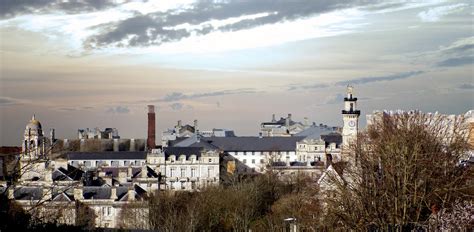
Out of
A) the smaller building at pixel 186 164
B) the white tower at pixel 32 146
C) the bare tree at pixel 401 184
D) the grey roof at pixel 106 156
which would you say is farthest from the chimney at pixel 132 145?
the white tower at pixel 32 146

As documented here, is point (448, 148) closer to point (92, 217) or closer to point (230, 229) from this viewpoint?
point (230, 229)

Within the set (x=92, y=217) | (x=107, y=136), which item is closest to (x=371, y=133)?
(x=92, y=217)

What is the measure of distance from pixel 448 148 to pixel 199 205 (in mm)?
12257

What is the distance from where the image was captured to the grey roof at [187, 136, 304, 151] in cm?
7431

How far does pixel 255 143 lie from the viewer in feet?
246

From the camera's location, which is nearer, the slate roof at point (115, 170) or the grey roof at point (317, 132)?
the slate roof at point (115, 170)

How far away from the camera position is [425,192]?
75.6 ft

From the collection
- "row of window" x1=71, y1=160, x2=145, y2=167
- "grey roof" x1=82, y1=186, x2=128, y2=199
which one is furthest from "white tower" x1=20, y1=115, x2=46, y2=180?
"row of window" x1=71, y1=160, x2=145, y2=167

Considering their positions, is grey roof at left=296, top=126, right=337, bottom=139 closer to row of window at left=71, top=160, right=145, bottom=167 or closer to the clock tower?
row of window at left=71, top=160, right=145, bottom=167

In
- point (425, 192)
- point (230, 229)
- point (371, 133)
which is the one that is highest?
point (371, 133)

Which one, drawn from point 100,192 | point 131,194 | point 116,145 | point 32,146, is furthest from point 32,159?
point 116,145

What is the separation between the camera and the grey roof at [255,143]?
74.3 meters

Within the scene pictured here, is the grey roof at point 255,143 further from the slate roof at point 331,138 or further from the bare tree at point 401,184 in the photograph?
the bare tree at point 401,184

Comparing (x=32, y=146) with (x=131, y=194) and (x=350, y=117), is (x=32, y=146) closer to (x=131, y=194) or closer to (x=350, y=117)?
(x=131, y=194)
